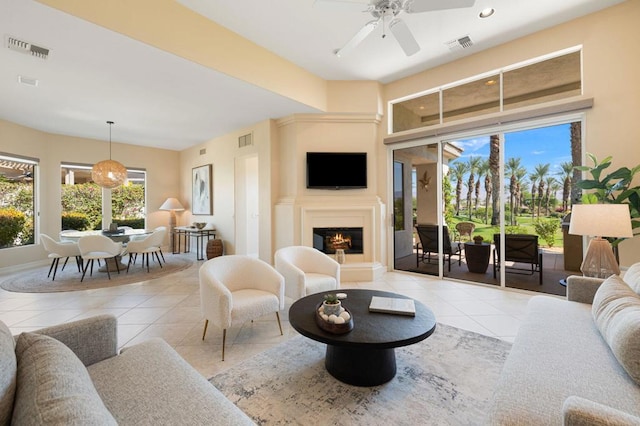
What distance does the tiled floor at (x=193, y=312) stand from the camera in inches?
103

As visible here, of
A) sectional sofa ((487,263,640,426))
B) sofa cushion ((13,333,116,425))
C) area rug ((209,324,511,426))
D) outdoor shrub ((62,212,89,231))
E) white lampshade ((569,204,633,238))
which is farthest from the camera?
Answer: outdoor shrub ((62,212,89,231))

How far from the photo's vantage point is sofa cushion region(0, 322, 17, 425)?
33.2 inches

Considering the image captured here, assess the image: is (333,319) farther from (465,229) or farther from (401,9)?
(465,229)

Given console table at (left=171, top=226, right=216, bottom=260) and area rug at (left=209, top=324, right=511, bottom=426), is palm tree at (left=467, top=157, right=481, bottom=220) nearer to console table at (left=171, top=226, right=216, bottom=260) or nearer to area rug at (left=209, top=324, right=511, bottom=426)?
area rug at (left=209, top=324, right=511, bottom=426)

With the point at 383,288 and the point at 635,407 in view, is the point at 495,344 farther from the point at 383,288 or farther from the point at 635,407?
A: the point at 383,288

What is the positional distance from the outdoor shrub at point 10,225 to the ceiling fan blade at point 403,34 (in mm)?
7606

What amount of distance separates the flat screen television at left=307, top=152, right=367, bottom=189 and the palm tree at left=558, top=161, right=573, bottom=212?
9.10 feet

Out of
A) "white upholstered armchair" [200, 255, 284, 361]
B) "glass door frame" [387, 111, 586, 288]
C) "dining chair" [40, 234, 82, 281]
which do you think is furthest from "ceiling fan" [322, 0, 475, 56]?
"dining chair" [40, 234, 82, 281]

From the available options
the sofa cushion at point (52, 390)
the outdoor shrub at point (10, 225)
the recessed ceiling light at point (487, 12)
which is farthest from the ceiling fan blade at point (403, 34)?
the outdoor shrub at point (10, 225)

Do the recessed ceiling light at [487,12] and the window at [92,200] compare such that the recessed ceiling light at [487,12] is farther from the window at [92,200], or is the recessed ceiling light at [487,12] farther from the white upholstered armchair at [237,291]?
the window at [92,200]

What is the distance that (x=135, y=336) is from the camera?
2.79 m

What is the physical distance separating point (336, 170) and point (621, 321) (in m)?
3.99

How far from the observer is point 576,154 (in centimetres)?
369

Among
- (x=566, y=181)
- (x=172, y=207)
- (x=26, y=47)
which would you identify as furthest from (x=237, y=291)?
(x=172, y=207)
